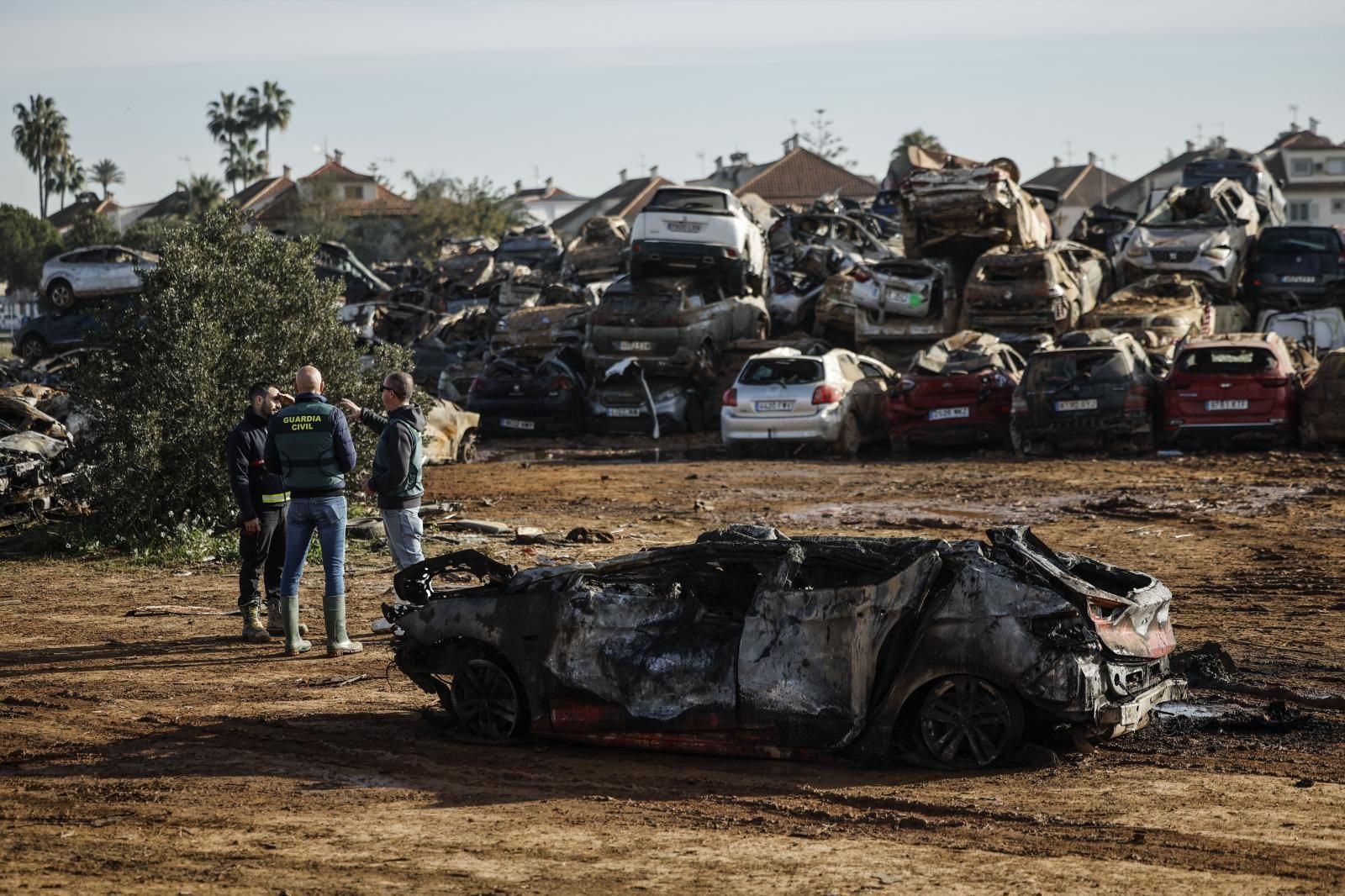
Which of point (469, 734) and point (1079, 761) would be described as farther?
point (469, 734)

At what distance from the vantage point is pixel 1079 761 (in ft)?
24.2

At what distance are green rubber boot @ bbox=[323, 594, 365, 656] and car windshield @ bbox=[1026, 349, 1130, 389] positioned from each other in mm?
12344

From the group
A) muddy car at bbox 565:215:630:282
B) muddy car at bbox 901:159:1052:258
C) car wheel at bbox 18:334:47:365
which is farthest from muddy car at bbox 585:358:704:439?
car wheel at bbox 18:334:47:365

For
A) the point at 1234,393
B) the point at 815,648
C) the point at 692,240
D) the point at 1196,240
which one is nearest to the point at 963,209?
the point at 1196,240

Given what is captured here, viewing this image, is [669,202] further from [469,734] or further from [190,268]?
[469,734]

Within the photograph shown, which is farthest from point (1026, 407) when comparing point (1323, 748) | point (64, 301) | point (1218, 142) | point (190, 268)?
point (1218, 142)

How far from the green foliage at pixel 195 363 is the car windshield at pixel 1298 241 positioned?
17271 millimetres

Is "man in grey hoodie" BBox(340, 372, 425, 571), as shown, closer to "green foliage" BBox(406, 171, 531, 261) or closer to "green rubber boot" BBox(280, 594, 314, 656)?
"green rubber boot" BBox(280, 594, 314, 656)

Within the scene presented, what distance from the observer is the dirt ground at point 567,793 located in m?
5.91

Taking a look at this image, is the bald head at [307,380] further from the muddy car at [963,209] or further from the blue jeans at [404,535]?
the muddy car at [963,209]

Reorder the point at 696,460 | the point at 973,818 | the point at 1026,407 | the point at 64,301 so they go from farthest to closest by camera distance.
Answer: the point at 64,301, the point at 696,460, the point at 1026,407, the point at 973,818

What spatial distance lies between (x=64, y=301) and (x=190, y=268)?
64.8 feet

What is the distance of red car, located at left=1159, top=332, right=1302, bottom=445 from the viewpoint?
2020 centimetres

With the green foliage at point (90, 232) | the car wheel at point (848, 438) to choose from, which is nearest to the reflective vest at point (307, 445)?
the car wheel at point (848, 438)
